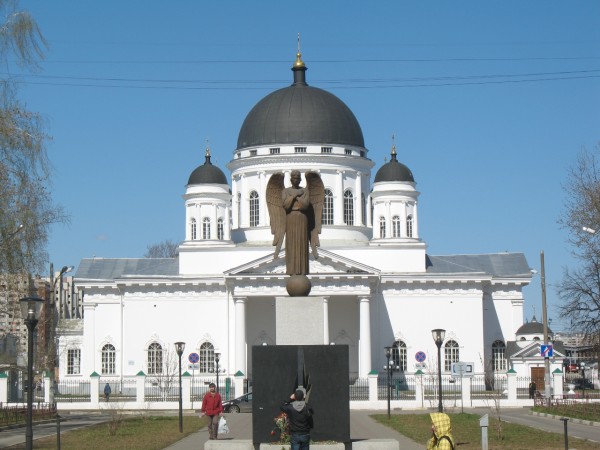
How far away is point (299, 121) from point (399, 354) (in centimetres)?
1583

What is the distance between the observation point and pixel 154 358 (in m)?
77.1

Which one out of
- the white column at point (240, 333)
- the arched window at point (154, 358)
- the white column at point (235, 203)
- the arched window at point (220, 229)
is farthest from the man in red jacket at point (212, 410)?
the white column at point (235, 203)

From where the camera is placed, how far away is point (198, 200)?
78.9 meters

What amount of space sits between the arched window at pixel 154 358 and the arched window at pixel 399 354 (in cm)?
1411

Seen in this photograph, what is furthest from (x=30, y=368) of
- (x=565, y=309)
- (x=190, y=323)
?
(x=190, y=323)

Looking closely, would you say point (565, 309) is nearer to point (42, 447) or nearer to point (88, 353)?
point (42, 447)

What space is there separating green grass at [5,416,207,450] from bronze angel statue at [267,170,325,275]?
7.69 meters

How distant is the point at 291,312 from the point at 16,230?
13035 mm

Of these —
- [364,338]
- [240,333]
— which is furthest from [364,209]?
[240,333]

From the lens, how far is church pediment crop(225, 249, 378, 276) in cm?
7231

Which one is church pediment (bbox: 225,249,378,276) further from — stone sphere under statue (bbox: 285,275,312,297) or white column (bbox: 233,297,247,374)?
stone sphere under statue (bbox: 285,275,312,297)

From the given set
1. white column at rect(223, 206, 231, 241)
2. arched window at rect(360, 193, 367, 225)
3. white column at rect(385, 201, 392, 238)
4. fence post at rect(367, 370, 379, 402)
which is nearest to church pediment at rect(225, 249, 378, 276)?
white column at rect(385, 201, 392, 238)

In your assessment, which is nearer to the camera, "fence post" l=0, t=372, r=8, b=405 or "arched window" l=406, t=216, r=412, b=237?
"fence post" l=0, t=372, r=8, b=405

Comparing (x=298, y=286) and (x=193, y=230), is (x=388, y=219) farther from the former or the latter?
(x=298, y=286)
